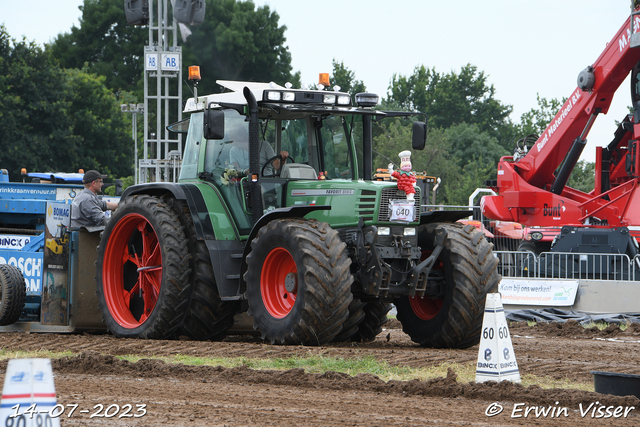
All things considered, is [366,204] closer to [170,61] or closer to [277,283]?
[277,283]

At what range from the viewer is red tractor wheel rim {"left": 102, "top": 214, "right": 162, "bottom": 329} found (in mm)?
9789

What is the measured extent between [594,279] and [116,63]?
4303 centimetres

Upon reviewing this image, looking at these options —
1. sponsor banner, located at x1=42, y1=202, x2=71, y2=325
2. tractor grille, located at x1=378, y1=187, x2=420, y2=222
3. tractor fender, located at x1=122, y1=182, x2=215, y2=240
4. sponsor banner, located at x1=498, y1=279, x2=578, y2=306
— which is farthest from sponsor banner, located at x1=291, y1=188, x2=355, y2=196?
sponsor banner, located at x1=498, y1=279, x2=578, y2=306

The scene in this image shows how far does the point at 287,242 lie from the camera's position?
8.12 meters

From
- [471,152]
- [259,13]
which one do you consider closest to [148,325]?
[259,13]

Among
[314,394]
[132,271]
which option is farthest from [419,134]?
[314,394]

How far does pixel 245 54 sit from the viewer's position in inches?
1921

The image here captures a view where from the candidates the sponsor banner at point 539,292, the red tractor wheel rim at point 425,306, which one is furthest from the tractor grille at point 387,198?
the sponsor banner at point 539,292

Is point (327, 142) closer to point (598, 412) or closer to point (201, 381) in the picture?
point (201, 381)

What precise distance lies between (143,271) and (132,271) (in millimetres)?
595

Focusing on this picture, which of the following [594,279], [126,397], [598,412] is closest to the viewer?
[598,412]

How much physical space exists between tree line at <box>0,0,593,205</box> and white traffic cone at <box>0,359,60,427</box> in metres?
40.8

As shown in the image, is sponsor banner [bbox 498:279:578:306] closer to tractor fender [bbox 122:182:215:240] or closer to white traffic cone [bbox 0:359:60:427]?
tractor fender [bbox 122:182:215:240]

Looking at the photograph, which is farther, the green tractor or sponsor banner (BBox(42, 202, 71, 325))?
sponsor banner (BBox(42, 202, 71, 325))
